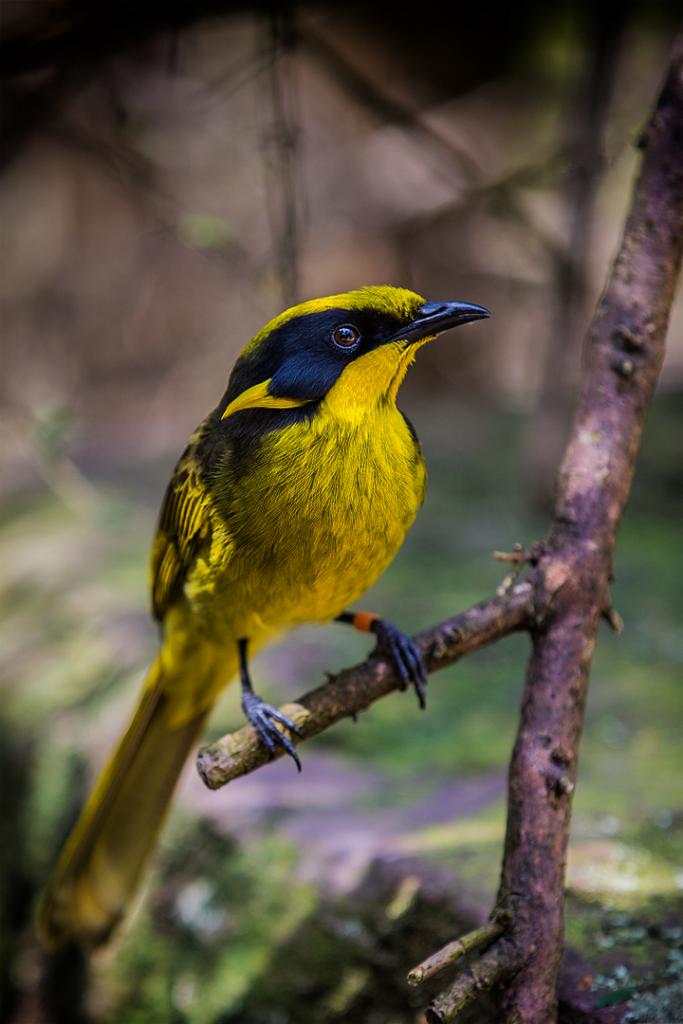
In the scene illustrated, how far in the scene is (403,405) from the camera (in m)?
7.98

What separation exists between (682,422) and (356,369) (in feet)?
15.6

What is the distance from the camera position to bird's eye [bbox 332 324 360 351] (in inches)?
81.4

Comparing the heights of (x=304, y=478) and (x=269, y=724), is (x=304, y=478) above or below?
above

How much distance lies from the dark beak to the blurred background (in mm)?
1239

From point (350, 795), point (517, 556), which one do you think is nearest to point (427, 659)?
point (517, 556)

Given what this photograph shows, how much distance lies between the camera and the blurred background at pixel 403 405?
261 cm

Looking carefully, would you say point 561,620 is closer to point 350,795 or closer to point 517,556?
point 517,556

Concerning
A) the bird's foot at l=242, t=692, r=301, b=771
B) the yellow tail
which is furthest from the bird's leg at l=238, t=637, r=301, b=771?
the yellow tail

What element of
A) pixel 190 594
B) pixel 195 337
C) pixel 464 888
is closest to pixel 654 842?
pixel 464 888

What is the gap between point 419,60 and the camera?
849 cm

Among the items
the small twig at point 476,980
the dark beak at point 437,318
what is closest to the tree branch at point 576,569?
the small twig at point 476,980

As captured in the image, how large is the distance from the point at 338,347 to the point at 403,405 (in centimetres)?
595

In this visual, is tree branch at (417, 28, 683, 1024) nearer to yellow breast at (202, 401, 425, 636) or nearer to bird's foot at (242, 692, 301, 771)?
yellow breast at (202, 401, 425, 636)

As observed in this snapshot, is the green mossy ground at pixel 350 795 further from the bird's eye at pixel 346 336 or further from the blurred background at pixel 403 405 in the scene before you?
the bird's eye at pixel 346 336
